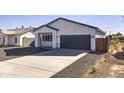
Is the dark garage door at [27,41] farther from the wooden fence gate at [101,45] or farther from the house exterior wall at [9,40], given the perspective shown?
the wooden fence gate at [101,45]

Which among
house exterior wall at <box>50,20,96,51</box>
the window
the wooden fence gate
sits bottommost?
the wooden fence gate

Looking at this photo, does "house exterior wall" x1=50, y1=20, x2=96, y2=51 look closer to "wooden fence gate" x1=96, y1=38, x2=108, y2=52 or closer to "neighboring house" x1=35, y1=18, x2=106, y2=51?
"neighboring house" x1=35, y1=18, x2=106, y2=51

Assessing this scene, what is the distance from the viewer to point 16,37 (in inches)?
1098

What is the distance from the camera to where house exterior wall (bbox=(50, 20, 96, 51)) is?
60.6ft

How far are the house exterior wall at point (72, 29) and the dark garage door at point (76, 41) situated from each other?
0.40 m

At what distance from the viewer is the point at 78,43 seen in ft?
62.1

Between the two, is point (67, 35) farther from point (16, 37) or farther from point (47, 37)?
point (16, 37)

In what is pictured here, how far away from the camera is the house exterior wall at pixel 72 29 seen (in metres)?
18.5

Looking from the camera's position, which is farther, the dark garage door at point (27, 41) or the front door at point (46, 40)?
the dark garage door at point (27, 41)

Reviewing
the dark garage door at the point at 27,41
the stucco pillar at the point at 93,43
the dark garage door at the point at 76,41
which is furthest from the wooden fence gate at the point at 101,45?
the dark garage door at the point at 27,41

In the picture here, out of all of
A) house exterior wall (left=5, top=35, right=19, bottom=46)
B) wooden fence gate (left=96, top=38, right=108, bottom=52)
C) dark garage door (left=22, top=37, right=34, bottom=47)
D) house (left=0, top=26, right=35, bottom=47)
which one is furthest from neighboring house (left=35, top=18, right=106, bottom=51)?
house exterior wall (left=5, top=35, right=19, bottom=46)

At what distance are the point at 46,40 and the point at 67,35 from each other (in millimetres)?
2965
